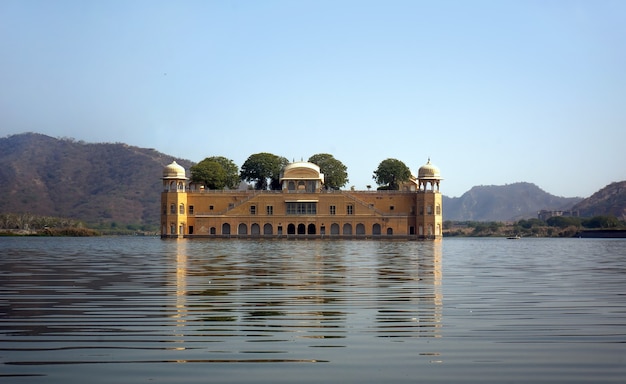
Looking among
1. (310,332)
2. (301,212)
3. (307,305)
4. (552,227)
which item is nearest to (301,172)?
(301,212)

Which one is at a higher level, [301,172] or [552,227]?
[301,172]

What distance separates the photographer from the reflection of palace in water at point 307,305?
9.98 m

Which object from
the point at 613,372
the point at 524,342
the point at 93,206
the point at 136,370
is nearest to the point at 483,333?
the point at 524,342

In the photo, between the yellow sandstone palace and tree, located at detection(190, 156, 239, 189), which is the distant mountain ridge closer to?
tree, located at detection(190, 156, 239, 189)

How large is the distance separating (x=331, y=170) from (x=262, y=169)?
882cm

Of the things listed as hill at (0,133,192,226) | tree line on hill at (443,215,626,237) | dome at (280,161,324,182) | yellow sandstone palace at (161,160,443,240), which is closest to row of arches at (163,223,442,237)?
yellow sandstone palace at (161,160,443,240)

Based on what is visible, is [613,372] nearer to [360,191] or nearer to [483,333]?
[483,333]

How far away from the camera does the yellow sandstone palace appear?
8906 cm

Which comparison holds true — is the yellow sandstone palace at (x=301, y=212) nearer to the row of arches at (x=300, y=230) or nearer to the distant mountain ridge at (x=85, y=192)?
the row of arches at (x=300, y=230)

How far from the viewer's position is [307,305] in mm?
13039

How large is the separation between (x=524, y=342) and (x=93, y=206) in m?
171

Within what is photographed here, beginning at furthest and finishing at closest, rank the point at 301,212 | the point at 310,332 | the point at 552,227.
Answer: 1. the point at 552,227
2. the point at 301,212
3. the point at 310,332

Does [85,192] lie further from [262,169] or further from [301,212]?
[301,212]

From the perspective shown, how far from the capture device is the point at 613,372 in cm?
739
